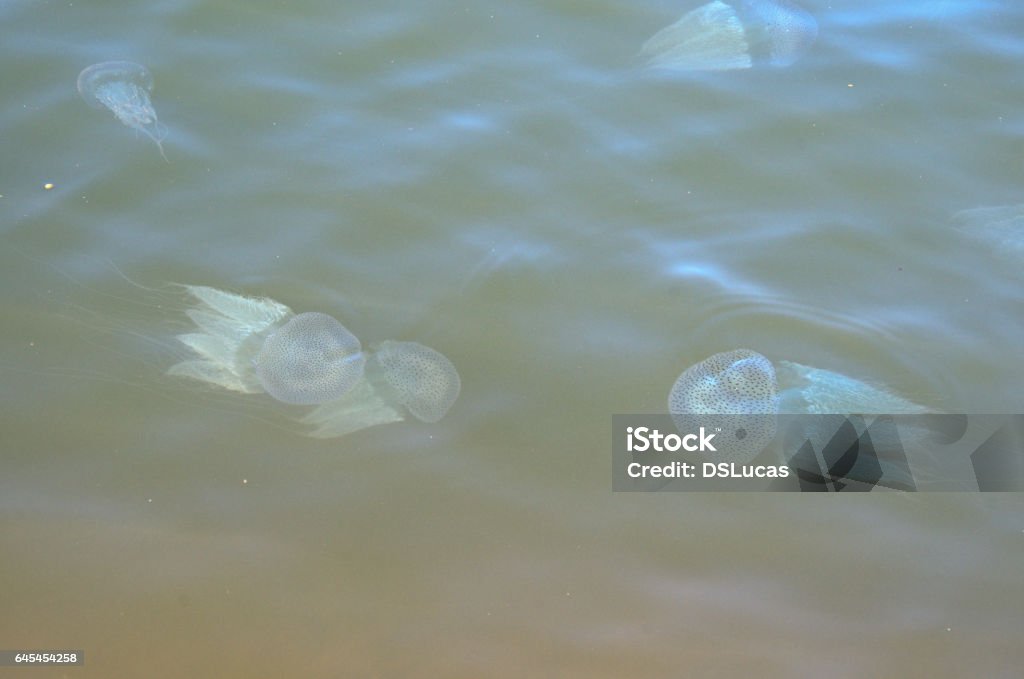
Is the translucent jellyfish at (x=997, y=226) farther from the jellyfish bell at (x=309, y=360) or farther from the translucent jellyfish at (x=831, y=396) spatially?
the jellyfish bell at (x=309, y=360)

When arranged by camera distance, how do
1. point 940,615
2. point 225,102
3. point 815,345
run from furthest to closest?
point 225,102 → point 815,345 → point 940,615

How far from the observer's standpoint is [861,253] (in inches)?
110

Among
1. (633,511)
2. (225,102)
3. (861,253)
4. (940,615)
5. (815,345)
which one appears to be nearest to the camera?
(940,615)

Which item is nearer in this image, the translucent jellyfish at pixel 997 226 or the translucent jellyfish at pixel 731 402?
the translucent jellyfish at pixel 731 402

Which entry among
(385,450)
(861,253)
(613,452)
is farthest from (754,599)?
(861,253)

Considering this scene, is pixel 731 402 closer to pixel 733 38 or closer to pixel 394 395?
pixel 394 395

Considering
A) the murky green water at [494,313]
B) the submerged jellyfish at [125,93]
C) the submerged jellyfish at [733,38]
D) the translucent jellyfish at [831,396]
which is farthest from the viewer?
the submerged jellyfish at [733,38]

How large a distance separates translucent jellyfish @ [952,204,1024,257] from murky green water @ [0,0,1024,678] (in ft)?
0.13

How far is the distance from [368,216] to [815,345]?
4.38 ft

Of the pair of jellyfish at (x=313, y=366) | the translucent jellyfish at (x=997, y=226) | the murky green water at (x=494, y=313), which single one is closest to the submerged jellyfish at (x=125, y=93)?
the murky green water at (x=494, y=313)

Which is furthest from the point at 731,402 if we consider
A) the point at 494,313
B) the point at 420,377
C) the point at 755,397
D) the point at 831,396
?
the point at 420,377

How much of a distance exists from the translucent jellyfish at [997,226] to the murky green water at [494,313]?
0.13ft

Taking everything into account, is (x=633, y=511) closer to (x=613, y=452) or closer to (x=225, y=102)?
(x=613, y=452)

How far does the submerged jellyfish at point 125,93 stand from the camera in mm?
3039
